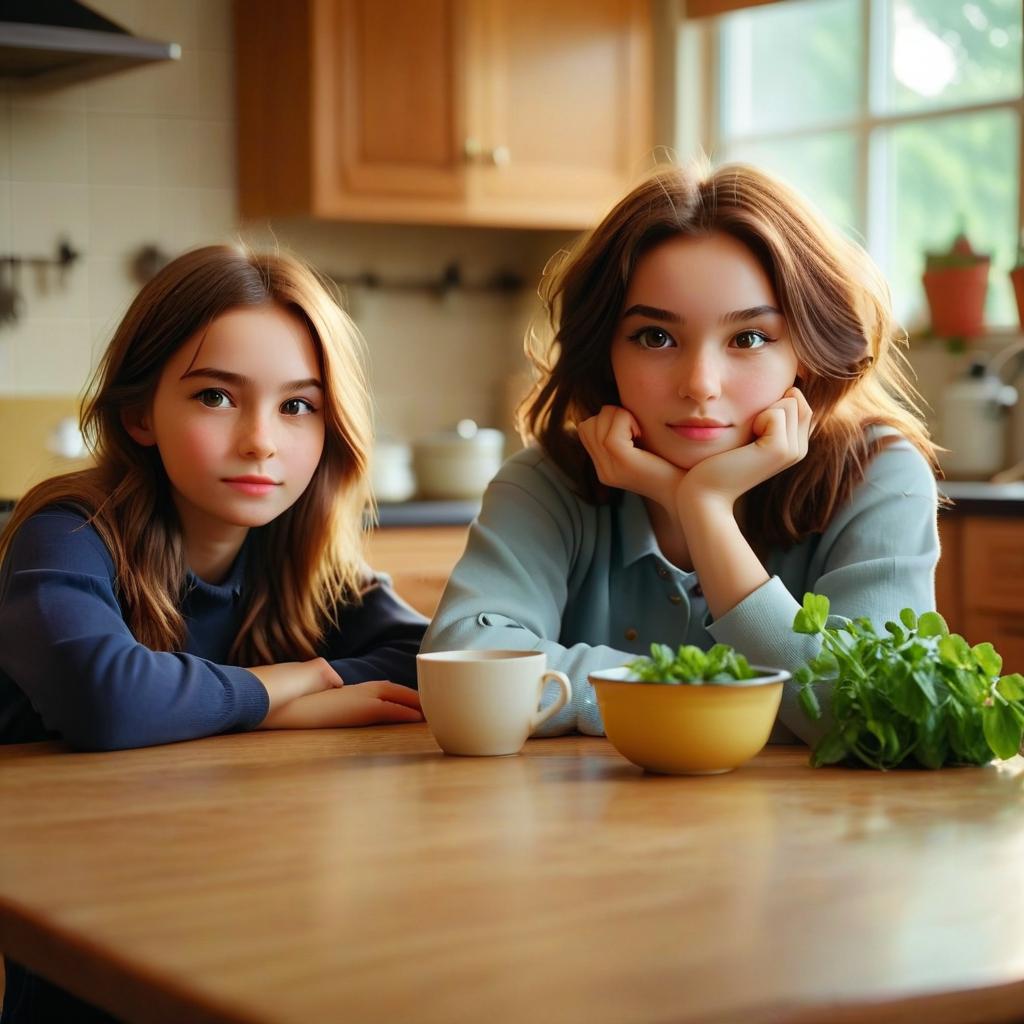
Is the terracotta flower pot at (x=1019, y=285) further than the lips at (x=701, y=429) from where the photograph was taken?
Yes

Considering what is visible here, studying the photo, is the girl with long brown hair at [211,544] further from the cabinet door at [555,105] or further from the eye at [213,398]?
the cabinet door at [555,105]

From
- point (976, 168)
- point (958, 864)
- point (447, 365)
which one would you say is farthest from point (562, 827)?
point (447, 365)

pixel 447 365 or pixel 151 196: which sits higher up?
pixel 151 196

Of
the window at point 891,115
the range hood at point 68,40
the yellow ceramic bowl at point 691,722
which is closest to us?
the yellow ceramic bowl at point 691,722

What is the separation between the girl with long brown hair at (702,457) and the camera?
1442 millimetres

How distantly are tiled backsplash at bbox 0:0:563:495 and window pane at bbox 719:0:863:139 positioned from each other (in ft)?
3.12

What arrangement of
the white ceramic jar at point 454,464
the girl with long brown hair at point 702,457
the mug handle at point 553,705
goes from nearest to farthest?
1. the mug handle at point 553,705
2. the girl with long brown hair at point 702,457
3. the white ceramic jar at point 454,464

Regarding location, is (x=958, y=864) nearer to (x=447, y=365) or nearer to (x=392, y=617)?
(x=392, y=617)

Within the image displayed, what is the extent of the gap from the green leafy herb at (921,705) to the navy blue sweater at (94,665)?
1.68 feet

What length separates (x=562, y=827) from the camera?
0.95m

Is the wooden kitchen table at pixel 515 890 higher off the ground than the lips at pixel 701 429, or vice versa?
the lips at pixel 701 429

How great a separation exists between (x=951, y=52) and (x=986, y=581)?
1.52 m

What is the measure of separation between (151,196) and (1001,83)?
215 cm

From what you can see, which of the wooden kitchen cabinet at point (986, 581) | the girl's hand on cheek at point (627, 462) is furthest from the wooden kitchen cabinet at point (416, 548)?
the girl's hand on cheek at point (627, 462)
